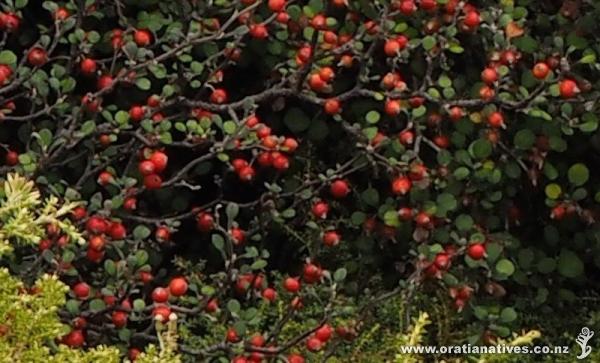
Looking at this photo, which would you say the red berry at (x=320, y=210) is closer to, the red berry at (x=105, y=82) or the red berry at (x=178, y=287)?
the red berry at (x=178, y=287)

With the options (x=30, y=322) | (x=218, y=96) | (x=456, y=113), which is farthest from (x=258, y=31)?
(x=30, y=322)

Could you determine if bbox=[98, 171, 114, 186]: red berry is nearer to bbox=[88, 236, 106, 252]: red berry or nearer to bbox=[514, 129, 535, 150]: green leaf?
bbox=[88, 236, 106, 252]: red berry

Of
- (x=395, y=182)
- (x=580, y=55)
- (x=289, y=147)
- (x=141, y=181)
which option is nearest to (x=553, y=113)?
(x=580, y=55)

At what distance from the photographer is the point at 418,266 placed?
272 cm

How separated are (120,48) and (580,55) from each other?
45.6 inches

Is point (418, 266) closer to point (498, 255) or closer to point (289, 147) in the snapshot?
point (498, 255)

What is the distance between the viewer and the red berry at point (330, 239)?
281 cm

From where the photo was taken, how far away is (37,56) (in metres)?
2.65

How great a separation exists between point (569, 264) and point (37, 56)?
57.0 inches

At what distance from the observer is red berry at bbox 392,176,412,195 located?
275 centimetres

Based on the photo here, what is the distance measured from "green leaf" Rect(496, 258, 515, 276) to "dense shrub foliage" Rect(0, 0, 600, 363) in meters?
0.02

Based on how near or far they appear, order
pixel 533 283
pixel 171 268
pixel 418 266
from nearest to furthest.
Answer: pixel 418 266 → pixel 533 283 → pixel 171 268

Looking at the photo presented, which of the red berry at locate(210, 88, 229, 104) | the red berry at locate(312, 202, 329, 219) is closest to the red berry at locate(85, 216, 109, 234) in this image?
the red berry at locate(210, 88, 229, 104)

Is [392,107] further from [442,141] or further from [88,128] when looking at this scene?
[88,128]
